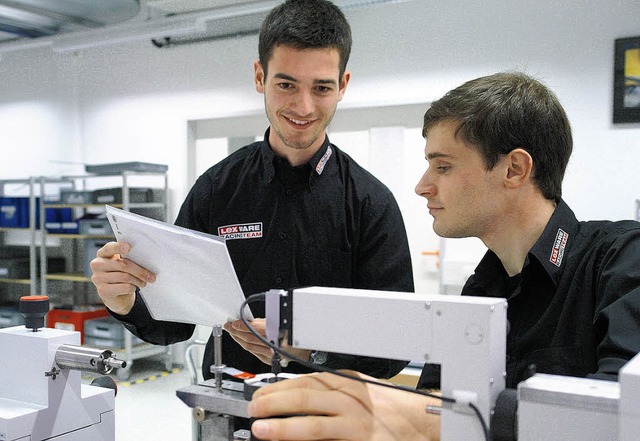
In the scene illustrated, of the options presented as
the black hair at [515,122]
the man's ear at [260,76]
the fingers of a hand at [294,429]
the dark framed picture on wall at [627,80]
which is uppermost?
the dark framed picture on wall at [627,80]

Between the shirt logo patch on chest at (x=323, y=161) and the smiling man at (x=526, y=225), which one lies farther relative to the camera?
the shirt logo patch on chest at (x=323, y=161)

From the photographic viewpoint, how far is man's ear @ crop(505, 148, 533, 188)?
45.4 inches

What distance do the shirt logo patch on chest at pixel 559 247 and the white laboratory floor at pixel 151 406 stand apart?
271 centimetres

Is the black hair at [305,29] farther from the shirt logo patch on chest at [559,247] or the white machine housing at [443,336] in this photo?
the white machine housing at [443,336]

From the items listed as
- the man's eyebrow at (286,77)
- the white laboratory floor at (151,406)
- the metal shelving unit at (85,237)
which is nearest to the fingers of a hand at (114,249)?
the man's eyebrow at (286,77)

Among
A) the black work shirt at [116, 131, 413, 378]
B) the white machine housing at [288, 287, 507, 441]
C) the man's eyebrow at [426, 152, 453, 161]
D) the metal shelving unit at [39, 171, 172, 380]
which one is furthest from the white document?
the metal shelving unit at [39, 171, 172, 380]

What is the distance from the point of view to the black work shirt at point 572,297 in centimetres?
95

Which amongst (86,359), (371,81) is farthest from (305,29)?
(371,81)

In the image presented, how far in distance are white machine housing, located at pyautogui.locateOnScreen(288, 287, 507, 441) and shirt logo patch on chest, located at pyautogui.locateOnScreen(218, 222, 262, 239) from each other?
0.76 m

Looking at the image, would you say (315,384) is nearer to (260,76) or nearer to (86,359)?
(86,359)

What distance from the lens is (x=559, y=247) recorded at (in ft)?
3.67

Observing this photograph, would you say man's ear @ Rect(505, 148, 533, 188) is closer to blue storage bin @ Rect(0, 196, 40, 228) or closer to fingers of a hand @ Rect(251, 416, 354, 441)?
fingers of a hand @ Rect(251, 416, 354, 441)

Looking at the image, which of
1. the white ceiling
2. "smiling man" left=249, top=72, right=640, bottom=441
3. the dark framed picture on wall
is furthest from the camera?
the white ceiling

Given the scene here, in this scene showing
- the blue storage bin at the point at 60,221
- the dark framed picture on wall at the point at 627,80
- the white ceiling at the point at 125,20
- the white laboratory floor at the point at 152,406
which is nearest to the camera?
the dark framed picture on wall at the point at 627,80
